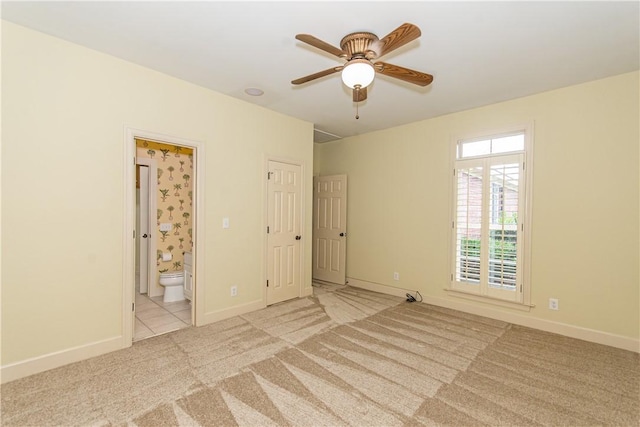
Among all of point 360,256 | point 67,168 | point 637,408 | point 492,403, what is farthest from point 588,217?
point 67,168

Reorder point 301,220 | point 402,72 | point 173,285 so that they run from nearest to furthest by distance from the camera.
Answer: point 402,72, point 173,285, point 301,220

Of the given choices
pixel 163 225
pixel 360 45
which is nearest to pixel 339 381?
pixel 360 45

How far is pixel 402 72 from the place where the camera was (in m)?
2.34

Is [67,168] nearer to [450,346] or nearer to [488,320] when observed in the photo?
[450,346]

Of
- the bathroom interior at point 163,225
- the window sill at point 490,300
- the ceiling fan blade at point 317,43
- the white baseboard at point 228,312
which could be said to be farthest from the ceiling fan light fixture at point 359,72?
the window sill at point 490,300

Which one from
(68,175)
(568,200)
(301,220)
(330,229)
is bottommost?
(330,229)

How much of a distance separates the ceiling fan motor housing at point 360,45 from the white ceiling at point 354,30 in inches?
6.2

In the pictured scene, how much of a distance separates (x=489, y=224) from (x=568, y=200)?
0.83 m

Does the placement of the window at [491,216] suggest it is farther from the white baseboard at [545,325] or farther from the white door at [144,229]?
the white door at [144,229]

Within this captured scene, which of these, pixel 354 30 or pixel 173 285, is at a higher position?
pixel 354 30

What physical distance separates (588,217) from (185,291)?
5147 mm

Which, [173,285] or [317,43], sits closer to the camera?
[317,43]

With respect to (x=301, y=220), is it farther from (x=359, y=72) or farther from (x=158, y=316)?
(x=359, y=72)

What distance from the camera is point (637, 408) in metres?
2.12
